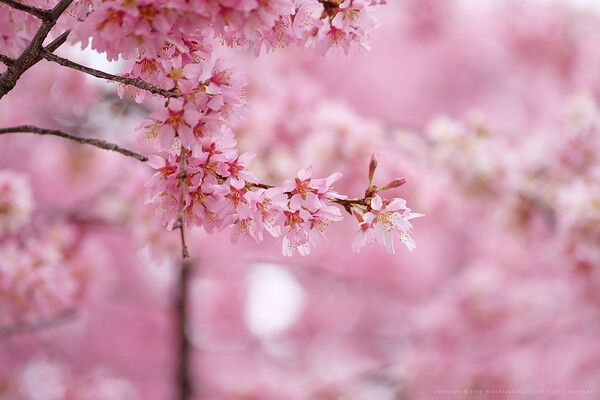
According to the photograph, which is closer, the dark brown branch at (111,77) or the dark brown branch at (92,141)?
the dark brown branch at (111,77)

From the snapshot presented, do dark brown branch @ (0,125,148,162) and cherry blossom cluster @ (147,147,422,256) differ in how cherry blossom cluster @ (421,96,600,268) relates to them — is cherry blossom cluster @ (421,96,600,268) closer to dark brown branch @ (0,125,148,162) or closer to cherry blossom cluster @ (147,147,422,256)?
cherry blossom cluster @ (147,147,422,256)

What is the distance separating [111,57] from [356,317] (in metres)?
7.36

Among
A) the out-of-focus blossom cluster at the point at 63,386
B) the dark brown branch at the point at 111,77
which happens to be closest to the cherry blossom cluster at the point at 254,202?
the dark brown branch at the point at 111,77

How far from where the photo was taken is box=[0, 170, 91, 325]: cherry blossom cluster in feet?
8.42

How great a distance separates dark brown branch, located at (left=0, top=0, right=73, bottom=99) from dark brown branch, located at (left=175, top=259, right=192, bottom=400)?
3458 mm

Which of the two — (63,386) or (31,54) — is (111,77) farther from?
(63,386)

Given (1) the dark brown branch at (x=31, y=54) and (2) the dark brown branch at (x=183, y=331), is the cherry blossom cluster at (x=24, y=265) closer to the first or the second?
(1) the dark brown branch at (x=31, y=54)

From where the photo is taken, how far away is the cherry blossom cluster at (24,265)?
8.42 feet

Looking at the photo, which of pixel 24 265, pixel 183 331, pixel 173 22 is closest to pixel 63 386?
pixel 183 331

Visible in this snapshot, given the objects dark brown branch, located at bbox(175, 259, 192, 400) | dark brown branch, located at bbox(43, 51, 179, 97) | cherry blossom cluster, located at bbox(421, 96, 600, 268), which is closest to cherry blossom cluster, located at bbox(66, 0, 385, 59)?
dark brown branch, located at bbox(43, 51, 179, 97)

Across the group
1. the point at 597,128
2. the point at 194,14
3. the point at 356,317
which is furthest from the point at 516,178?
the point at 356,317

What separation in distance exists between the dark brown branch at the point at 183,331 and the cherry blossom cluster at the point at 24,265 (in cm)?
164

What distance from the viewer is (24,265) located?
8.98 feet

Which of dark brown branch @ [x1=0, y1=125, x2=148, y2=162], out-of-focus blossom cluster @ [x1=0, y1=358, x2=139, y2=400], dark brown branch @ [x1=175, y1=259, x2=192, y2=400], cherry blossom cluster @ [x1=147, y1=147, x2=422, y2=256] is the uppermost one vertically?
dark brown branch @ [x1=175, y1=259, x2=192, y2=400]
